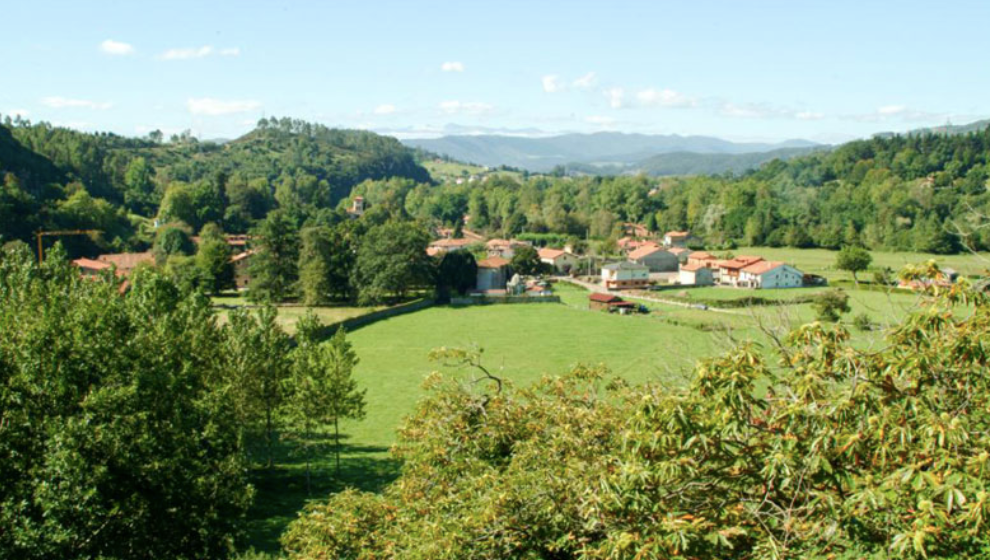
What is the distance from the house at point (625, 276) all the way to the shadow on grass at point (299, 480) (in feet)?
147

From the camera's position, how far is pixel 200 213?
268 ft

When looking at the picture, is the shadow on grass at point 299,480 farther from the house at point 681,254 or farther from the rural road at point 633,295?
the house at point 681,254

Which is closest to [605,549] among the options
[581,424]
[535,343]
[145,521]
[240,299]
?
[581,424]

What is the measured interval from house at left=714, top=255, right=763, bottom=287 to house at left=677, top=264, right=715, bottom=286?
92cm

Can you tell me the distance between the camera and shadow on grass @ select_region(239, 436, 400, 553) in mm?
17223

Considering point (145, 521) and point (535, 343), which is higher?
point (145, 521)

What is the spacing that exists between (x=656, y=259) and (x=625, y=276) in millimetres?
9820

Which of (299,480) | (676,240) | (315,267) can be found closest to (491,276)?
(315,267)

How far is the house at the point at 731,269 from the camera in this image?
66.4 metres

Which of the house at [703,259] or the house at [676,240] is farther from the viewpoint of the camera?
the house at [676,240]

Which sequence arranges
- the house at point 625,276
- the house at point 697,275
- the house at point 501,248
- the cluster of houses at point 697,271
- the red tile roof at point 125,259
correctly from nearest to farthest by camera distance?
the red tile roof at point 125,259
the cluster of houses at point 697,271
the house at point 625,276
the house at point 697,275
the house at point 501,248

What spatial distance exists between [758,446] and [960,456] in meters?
1.51

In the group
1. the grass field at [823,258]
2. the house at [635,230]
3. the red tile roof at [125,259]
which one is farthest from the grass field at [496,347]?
the house at [635,230]

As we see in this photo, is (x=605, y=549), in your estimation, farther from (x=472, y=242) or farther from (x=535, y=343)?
(x=472, y=242)
